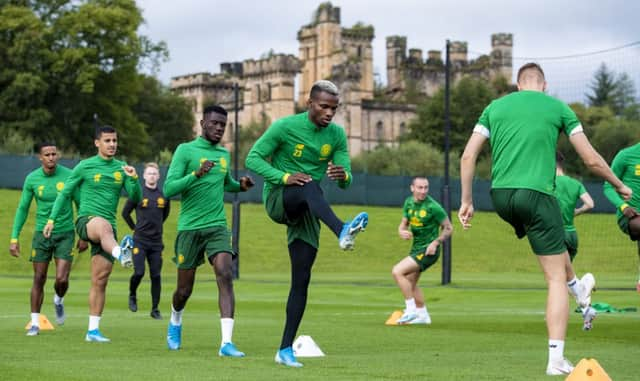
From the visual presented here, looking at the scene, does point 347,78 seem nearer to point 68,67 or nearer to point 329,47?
point 329,47

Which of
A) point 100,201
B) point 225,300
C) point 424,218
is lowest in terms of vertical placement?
point 225,300

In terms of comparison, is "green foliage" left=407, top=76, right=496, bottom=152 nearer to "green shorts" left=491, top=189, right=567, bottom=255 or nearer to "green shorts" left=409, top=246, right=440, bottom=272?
"green shorts" left=409, top=246, right=440, bottom=272

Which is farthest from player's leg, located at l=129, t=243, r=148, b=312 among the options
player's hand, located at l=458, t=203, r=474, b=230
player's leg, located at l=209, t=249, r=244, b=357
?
player's hand, located at l=458, t=203, r=474, b=230

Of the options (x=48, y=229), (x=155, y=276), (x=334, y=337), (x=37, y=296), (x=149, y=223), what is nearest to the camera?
(x=334, y=337)

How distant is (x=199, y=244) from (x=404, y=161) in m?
89.7

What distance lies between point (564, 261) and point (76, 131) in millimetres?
84993

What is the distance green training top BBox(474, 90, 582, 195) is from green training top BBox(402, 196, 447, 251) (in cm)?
806

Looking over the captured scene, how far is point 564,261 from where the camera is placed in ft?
34.9

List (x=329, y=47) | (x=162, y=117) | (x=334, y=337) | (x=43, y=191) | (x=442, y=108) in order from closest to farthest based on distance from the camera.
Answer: (x=334, y=337) < (x=43, y=191) < (x=442, y=108) < (x=162, y=117) < (x=329, y=47)

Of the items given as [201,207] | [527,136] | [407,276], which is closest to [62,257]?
[201,207]

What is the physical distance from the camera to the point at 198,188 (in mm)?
13297

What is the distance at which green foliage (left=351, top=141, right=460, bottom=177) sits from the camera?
99812mm

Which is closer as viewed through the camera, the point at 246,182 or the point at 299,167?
the point at 299,167

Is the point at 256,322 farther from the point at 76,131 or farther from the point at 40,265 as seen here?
the point at 76,131
